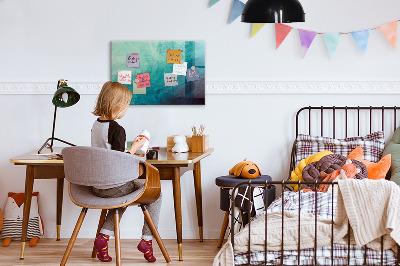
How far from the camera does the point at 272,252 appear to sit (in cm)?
304

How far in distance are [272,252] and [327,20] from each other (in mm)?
1952

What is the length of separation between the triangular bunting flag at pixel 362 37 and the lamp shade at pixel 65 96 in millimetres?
1964

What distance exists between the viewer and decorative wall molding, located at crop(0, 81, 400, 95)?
4.31 m

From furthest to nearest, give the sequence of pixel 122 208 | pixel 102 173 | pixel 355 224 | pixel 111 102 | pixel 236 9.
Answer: pixel 236 9
pixel 122 208
pixel 111 102
pixel 102 173
pixel 355 224

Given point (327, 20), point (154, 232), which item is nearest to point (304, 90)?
point (327, 20)

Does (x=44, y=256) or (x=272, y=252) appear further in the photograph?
(x=44, y=256)

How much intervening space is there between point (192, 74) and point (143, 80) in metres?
0.35

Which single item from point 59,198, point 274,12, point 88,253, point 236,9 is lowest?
point 88,253

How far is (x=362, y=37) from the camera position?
4.27 meters

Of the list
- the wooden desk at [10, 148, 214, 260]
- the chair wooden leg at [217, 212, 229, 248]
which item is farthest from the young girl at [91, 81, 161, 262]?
the chair wooden leg at [217, 212, 229, 248]

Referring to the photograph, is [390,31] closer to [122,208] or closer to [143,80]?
[143,80]

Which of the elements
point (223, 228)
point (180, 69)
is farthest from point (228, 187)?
point (180, 69)

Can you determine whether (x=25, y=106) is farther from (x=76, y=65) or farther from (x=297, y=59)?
(x=297, y=59)

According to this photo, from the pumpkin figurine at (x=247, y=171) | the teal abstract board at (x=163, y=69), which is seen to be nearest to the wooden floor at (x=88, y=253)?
the pumpkin figurine at (x=247, y=171)
